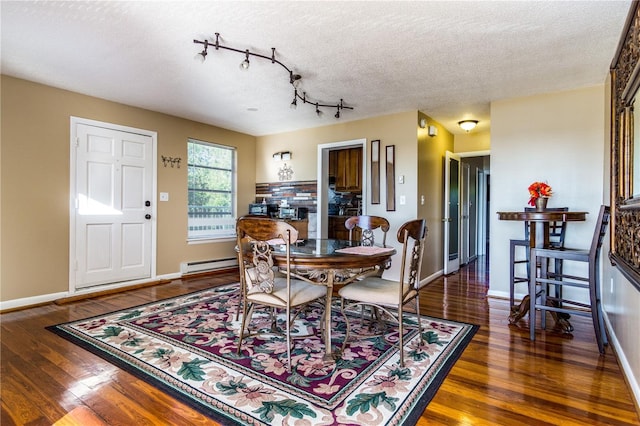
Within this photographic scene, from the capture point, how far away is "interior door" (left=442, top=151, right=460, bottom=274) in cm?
528

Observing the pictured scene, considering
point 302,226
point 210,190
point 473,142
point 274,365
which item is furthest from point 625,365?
point 210,190

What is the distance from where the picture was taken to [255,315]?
126 inches

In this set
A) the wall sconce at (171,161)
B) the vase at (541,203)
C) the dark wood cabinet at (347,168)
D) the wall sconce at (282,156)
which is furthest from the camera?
the dark wood cabinet at (347,168)

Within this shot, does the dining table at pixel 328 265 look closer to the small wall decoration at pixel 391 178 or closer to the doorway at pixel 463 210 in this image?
the small wall decoration at pixel 391 178

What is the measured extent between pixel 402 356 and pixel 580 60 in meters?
2.96

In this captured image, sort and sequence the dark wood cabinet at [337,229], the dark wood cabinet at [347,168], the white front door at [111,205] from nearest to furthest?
the white front door at [111,205] → the dark wood cabinet at [347,168] → the dark wood cabinet at [337,229]

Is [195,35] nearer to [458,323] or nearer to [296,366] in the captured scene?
[296,366]

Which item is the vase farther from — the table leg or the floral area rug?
the table leg

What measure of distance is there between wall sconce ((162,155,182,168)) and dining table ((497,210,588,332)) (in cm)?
424

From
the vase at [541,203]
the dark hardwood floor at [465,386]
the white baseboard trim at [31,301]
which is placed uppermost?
the vase at [541,203]

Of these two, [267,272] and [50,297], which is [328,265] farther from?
[50,297]

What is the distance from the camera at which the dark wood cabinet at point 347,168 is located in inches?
230

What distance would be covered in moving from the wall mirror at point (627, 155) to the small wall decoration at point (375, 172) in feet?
8.51

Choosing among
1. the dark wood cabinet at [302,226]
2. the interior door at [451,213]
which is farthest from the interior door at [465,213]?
the dark wood cabinet at [302,226]
